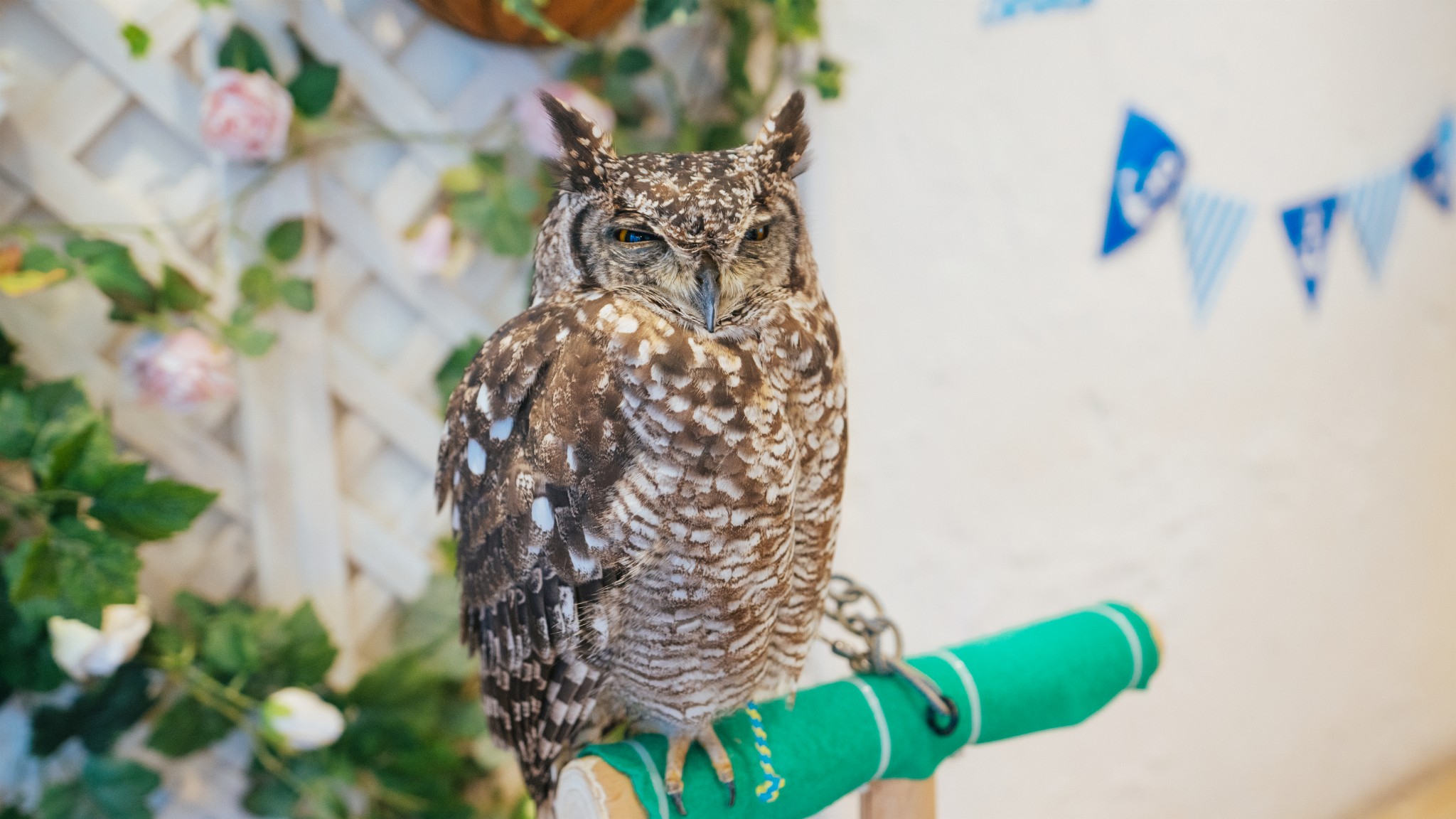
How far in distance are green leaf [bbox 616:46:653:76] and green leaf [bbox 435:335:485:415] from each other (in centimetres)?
41

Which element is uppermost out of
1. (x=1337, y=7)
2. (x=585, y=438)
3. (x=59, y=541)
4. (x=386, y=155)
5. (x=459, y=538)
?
(x=1337, y=7)

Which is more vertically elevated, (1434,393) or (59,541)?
(1434,393)

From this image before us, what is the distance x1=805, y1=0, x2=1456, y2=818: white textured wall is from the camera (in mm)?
1434

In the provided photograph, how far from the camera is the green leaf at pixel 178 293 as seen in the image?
1062mm

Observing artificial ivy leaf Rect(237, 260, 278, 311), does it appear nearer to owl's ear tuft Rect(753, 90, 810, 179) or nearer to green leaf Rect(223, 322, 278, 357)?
green leaf Rect(223, 322, 278, 357)

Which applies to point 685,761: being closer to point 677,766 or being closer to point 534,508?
point 677,766

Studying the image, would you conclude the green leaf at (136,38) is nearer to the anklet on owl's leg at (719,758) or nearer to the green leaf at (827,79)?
the green leaf at (827,79)

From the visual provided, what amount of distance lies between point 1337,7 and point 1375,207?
0.44 metres

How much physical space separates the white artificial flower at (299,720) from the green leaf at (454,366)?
1.32 ft

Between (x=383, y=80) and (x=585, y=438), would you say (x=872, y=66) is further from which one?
(x=585, y=438)

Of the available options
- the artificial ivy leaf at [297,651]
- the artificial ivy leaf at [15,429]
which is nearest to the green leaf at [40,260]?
the artificial ivy leaf at [15,429]

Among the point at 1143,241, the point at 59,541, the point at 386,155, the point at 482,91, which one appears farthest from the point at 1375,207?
the point at 59,541

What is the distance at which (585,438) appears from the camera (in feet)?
1.90

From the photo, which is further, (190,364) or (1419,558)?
(1419,558)
